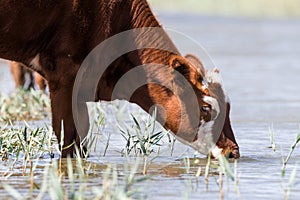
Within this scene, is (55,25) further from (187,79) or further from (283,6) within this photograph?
(283,6)

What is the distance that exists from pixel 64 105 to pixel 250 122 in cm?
345

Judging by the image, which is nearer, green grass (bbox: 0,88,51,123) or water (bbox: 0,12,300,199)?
water (bbox: 0,12,300,199)

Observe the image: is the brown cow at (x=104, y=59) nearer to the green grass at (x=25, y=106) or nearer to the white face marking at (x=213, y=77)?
the white face marking at (x=213, y=77)

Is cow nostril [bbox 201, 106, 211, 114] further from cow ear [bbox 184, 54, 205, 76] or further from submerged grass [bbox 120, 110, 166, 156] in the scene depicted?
submerged grass [bbox 120, 110, 166, 156]

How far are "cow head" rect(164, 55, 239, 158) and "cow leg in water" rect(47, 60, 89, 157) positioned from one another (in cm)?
94

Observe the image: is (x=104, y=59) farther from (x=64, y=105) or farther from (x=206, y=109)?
(x=206, y=109)

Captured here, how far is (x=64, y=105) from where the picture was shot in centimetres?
841

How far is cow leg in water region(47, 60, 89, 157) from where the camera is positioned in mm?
8334

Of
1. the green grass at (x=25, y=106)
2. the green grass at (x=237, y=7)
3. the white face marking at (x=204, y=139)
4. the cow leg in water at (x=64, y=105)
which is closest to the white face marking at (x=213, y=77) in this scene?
the white face marking at (x=204, y=139)

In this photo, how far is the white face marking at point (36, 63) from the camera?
841 cm

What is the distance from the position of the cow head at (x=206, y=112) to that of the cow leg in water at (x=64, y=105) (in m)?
0.94

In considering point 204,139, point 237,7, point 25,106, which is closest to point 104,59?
point 204,139

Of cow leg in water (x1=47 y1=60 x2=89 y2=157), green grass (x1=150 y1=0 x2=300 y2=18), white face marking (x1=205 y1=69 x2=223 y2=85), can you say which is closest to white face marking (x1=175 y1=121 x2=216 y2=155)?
white face marking (x1=205 y1=69 x2=223 y2=85)

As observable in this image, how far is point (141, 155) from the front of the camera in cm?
839
